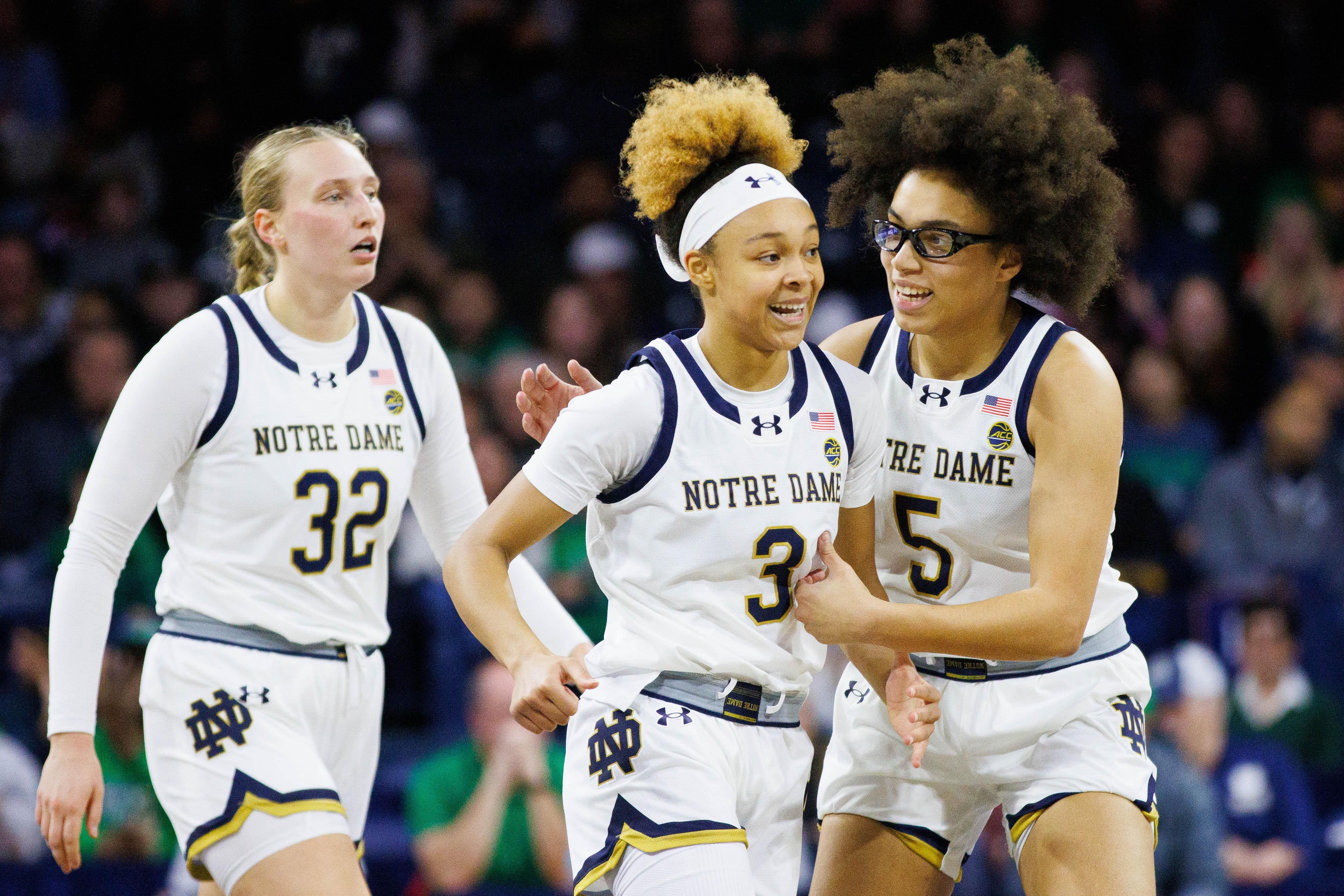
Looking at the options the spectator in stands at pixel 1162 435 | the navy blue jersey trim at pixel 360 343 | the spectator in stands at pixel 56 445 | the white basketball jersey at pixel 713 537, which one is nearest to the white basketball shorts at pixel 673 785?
the white basketball jersey at pixel 713 537

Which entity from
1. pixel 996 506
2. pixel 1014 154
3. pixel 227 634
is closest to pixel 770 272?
pixel 1014 154

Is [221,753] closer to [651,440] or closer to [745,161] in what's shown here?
[651,440]

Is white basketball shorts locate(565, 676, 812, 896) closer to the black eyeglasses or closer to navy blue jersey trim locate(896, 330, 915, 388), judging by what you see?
navy blue jersey trim locate(896, 330, 915, 388)

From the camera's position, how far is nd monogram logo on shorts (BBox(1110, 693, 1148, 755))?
337 cm

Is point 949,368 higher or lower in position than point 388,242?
lower

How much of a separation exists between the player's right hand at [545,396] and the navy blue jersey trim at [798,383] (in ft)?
1.56

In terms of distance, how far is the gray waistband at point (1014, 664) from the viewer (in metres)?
3.39

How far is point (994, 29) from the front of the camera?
9.30 m

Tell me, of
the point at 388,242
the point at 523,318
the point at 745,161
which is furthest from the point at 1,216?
the point at 745,161

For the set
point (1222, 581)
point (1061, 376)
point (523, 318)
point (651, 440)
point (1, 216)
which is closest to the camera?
point (651, 440)

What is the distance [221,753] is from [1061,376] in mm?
2125

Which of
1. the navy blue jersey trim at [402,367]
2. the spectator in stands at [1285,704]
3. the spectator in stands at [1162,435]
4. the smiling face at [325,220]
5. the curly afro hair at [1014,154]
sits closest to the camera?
the curly afro hair at [1014,154]

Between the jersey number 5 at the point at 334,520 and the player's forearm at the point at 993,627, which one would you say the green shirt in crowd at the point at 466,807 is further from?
the player's forearm at the point at 993,627

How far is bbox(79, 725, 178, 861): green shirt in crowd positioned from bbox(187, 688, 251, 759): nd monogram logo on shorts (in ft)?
7.69
